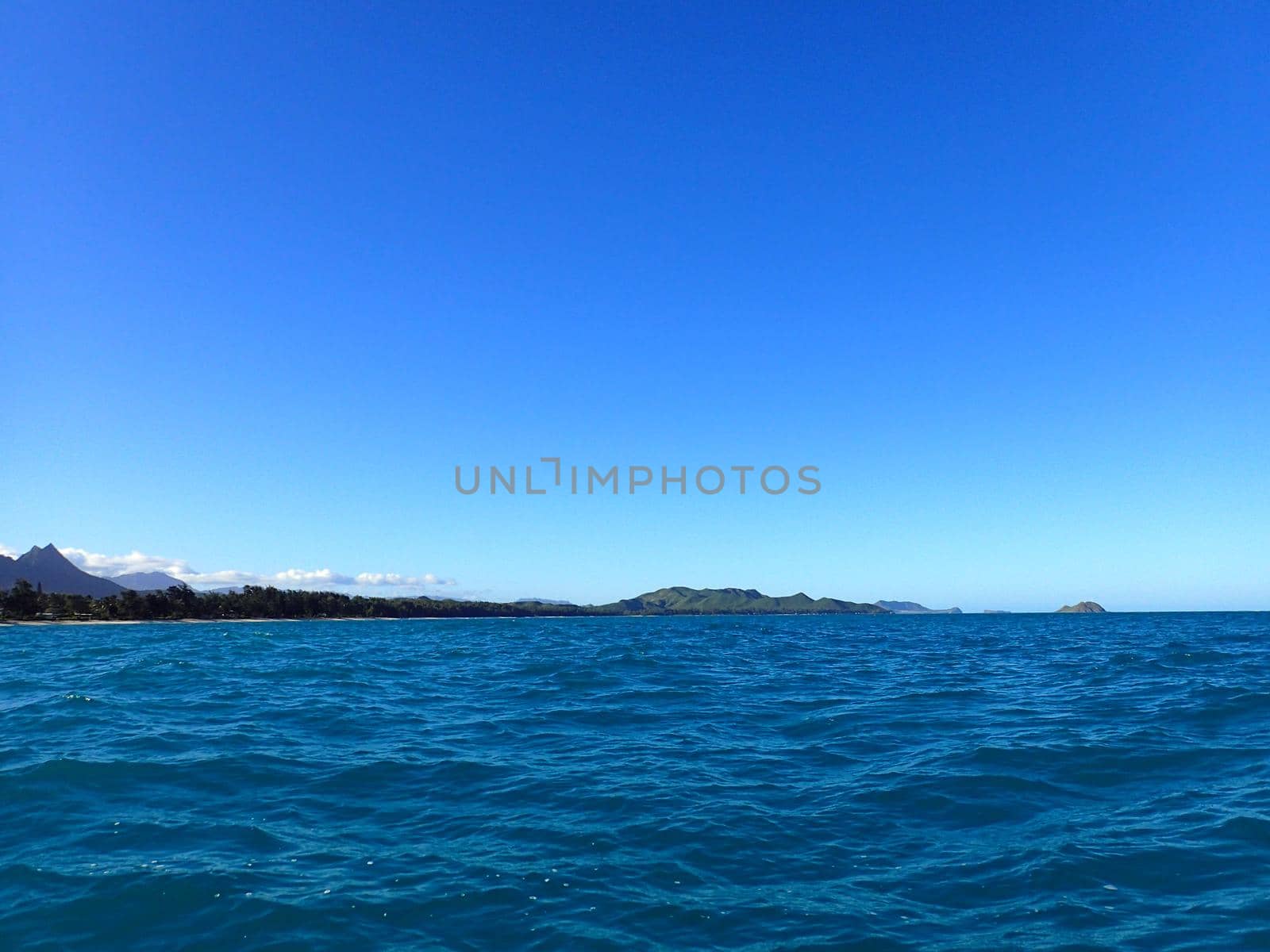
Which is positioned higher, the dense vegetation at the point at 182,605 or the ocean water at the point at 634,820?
the ocean water at the point at 634,820

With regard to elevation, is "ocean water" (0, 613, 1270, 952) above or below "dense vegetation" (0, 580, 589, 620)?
above

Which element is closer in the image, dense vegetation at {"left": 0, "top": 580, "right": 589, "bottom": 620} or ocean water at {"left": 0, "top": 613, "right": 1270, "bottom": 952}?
ocean water at {"left": 0, "top": 613, "right": 1270, "bottom": 952}

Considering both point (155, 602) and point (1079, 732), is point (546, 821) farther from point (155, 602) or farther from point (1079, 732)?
point (155, 602)

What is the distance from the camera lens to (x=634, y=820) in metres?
11.4

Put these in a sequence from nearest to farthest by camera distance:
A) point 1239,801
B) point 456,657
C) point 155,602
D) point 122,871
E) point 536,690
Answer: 1. point 122,871
2. point 1239,801
3. point 536,690
4. point 456,657
5. point 155,602

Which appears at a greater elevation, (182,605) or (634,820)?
(634,820)

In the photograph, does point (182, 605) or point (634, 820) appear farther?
point (182, 605)

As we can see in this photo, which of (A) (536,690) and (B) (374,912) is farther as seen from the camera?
(A) (536,690)

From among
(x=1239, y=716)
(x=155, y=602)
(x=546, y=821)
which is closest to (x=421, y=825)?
(x=546, y=821)

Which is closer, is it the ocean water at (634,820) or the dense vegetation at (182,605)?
the ocean water at (634,820)

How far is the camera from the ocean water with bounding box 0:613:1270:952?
8125 millimetres

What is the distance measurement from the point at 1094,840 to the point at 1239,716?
1309 cm

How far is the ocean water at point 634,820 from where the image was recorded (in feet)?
26.7

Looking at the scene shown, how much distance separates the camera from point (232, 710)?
20.5 meters
